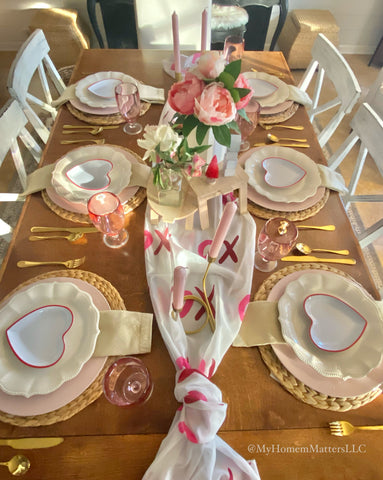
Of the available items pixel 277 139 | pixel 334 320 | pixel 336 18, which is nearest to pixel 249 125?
pixel 277 139

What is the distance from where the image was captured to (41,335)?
0.72 metres

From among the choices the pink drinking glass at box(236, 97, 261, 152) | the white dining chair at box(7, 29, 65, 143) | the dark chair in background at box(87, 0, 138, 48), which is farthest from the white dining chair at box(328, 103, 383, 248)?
the dark chair in background at box(87, 0, 138, 48)

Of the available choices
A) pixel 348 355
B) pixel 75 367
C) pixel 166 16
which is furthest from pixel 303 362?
pixel 166 16

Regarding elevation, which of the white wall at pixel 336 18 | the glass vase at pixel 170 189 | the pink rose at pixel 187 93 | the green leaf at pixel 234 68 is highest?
the green leaf at pixel 234 68

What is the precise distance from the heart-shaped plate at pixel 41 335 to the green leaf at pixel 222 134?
53 cm

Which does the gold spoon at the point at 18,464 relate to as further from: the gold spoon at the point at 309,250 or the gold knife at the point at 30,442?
the gold spoon at the point at 309,250

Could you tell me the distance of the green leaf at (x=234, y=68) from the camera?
766 millimetres

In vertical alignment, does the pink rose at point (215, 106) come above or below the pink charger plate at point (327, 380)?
above

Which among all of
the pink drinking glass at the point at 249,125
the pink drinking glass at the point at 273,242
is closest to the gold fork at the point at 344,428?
the pink drinking glass at the point at 273,242

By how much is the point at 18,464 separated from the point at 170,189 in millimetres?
656

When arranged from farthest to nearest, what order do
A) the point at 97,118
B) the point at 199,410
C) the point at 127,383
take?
the point at 97,118
the point at 127,383
the point at 199,410

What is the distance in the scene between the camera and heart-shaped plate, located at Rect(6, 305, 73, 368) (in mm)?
691

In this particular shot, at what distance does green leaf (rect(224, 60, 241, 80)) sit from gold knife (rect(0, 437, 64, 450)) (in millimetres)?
854

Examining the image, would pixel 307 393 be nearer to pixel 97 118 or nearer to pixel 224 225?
pixel 224 225
